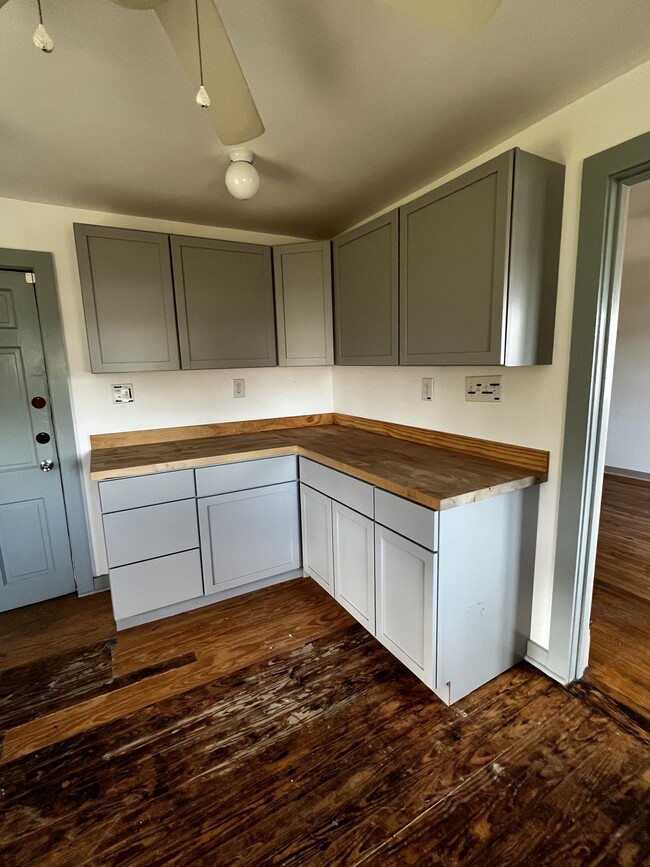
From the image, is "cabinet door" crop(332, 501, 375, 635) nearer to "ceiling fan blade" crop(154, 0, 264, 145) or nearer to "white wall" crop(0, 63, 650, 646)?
"white wall" crop(0, 63, 650, 646)

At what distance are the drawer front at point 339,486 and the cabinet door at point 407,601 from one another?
5.4 inches

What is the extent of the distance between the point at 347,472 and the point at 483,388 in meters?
0.76

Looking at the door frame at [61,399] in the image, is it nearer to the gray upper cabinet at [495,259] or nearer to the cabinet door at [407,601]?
the cabinet door at [407,601]

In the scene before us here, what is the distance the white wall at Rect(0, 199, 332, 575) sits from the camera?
7.07 ft

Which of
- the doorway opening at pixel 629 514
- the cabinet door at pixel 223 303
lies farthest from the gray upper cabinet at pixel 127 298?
the doorway opening at pixel 629 514

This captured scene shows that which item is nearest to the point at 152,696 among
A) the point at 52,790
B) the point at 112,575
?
the point at 52,790

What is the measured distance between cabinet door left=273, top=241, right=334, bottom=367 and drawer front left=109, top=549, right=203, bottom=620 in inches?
52.4

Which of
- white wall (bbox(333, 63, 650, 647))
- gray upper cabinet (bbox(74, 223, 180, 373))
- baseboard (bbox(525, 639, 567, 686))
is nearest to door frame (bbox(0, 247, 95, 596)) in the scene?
gray upper cabinet (bbox(74, 223, 180, 373))

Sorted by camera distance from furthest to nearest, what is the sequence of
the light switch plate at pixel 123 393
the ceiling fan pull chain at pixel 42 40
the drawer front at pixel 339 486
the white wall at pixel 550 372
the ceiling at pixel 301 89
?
1. the light switch plate at pixel 123 393
2. the drawer front at pixel 339 486
3. the white wall at pixel 550 372
4. the ceiling at pixel 301 89
5. the ceiling fan pull chain at pixel 42 40

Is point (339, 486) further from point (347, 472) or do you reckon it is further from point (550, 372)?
point (550, 372)

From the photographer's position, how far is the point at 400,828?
46.5 inches

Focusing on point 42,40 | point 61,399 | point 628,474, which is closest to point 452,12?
point 42,40

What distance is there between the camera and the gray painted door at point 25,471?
215 centimetres

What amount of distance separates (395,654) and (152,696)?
1054 millimetres
